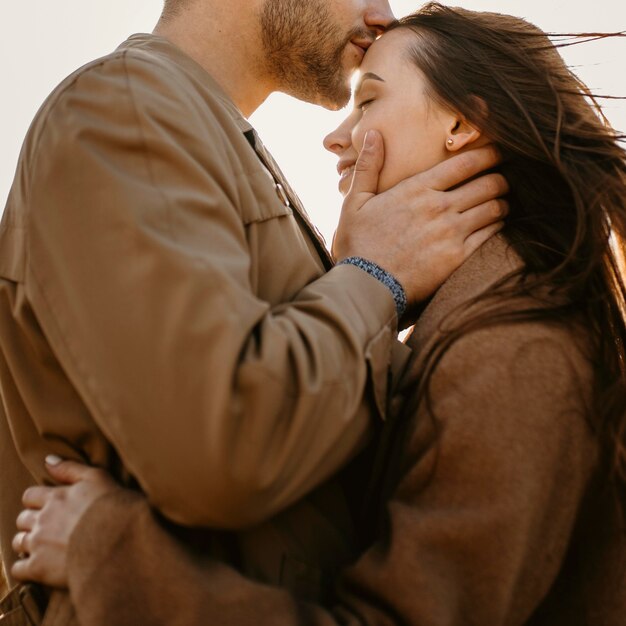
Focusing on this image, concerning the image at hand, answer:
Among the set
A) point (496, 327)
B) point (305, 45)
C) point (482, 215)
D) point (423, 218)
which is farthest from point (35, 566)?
point (305, 45)

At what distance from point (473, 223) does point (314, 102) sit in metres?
1.25

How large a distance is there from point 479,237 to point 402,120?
1.40 feet

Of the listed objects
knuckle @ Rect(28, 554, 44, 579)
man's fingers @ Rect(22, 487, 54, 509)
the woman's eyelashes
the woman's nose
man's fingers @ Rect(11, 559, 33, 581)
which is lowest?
man's fingers @ Rect(11, 559, 33, 581)

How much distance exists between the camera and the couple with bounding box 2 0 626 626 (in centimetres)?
137

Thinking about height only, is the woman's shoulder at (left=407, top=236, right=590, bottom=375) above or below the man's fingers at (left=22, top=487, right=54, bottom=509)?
below

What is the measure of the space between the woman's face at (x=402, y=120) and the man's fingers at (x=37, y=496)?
1.20 meters

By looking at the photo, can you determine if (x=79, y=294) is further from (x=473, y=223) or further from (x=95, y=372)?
(x=473, y=223)

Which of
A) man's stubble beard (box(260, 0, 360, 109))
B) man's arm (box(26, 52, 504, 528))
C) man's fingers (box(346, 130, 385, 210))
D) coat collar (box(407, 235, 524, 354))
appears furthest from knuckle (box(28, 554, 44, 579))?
man's stubble beard (box(260, 0, 360, 109))

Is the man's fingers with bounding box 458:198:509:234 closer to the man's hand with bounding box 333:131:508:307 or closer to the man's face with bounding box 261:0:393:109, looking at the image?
the man's hand with bounding box 333:131:508:307

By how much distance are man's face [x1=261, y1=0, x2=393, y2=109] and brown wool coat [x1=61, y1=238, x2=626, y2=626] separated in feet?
4.78

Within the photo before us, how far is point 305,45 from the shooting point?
274 cm

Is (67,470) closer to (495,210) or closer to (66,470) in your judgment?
(66,470)

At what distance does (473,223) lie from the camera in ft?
6.66

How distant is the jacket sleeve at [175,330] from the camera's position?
1.33 metres
